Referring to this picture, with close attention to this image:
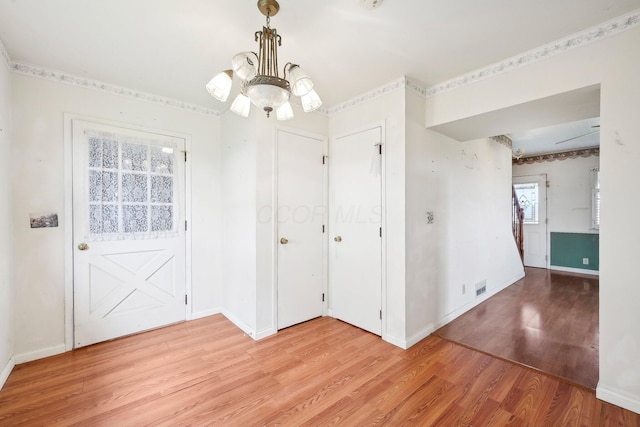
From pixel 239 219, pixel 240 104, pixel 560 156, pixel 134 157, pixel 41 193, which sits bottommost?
pixel 239 219

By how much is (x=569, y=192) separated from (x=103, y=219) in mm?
7751

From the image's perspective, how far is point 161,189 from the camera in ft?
9.70

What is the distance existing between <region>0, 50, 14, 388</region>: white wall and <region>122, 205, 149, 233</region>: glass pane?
0.77 metres

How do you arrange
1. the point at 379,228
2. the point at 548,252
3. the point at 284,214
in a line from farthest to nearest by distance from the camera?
the point at 548,252 → the point at 284,214 → the point at 379,228

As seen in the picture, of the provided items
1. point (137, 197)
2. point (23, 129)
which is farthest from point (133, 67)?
point (137, 197)

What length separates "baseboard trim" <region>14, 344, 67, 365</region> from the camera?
2.26m

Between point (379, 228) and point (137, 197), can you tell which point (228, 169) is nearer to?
point (137, 197)

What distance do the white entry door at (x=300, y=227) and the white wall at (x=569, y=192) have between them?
18.0ft

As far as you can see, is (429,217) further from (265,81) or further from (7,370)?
(7,370)

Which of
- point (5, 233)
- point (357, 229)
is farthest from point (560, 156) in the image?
point (5, 233)

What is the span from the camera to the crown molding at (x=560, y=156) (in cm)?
531

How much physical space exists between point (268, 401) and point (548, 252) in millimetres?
6550

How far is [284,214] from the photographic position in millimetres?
2949

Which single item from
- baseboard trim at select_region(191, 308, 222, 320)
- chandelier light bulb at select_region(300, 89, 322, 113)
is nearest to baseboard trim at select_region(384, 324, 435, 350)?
baseboard trim at select_region(191, 308, 222, 320)
